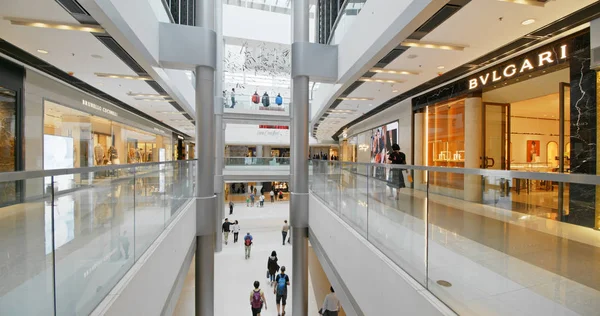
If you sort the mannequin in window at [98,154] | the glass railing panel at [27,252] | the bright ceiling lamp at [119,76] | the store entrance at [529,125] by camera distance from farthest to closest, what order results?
the mannequin in window at [98,154] → the bright ceiling lamp at [119,76] → the store entrance at [529,125] → the glass railing panel at [27,252]

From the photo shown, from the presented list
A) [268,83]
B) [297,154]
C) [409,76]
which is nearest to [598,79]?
[409,76]

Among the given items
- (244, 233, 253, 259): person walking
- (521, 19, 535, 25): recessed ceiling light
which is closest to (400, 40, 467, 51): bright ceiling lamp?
(521, 19, 535, 25): recessed ceiling light

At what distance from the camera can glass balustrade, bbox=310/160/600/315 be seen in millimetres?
Result: 1518

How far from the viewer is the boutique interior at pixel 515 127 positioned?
18.5 ft

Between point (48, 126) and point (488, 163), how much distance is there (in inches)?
460

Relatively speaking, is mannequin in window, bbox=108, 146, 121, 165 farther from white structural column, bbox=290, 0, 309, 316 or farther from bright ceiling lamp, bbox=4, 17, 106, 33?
bright ceiling lamp, bbox=4, 17, 106, 33

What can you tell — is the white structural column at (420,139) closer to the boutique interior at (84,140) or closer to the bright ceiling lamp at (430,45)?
the bright ceiling lamp at (430,45)

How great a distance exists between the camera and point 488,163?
7.82 meters

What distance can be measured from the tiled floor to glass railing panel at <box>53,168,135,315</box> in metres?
6.71

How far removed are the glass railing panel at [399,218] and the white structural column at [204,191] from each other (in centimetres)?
485

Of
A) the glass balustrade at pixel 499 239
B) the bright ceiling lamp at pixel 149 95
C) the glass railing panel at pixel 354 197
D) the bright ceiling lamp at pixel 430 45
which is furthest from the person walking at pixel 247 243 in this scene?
the bright ceiling lamp at pixel 430 45

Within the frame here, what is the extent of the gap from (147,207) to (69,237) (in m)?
1.65

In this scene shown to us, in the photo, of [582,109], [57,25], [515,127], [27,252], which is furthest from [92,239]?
[515,127]

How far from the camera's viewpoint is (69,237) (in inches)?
79.0
